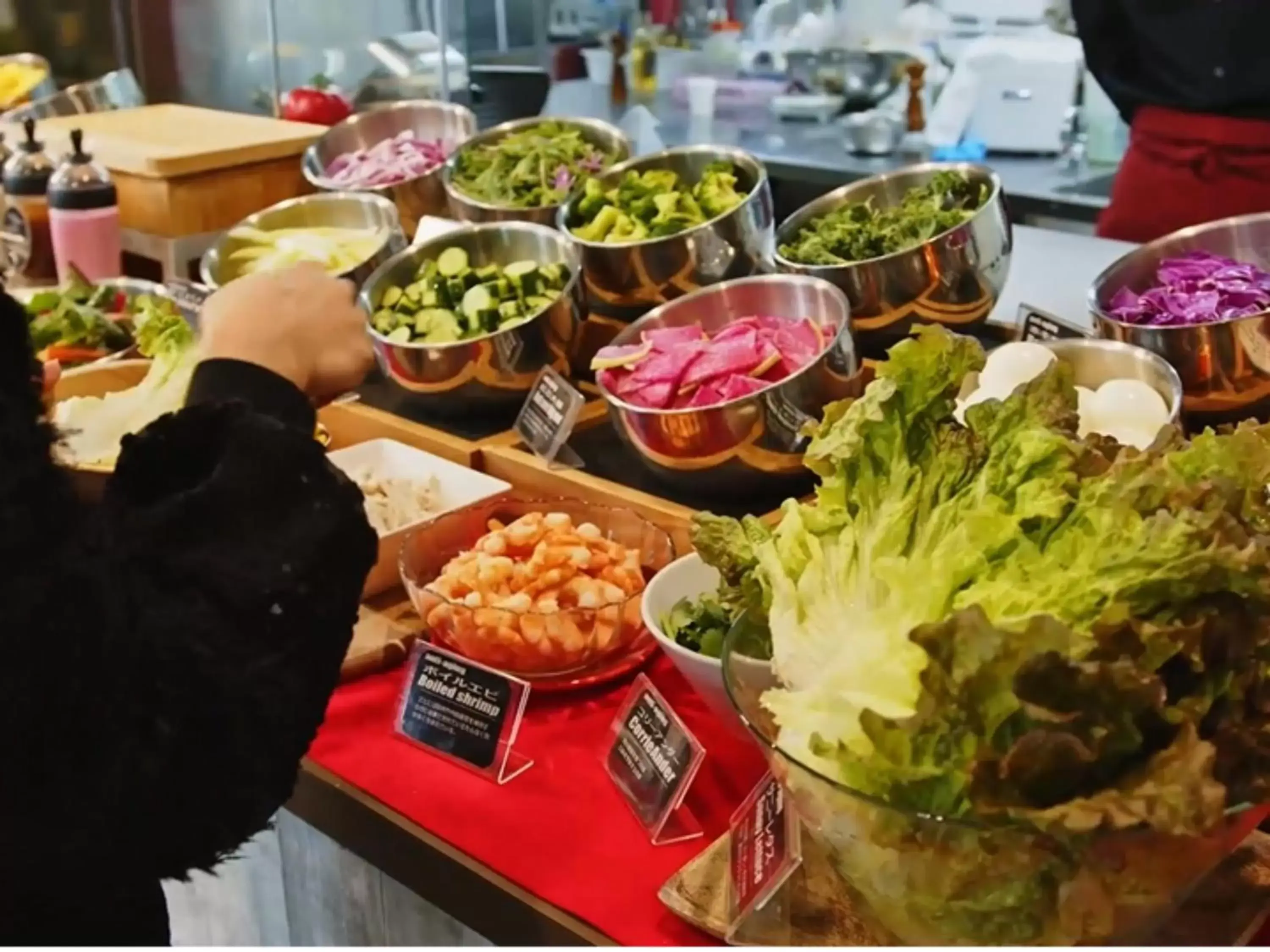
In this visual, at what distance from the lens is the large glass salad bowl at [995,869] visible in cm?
87

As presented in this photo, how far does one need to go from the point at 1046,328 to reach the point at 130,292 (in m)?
1.66

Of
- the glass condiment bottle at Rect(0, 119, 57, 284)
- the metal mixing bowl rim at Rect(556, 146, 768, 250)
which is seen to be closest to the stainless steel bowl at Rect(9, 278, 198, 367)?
the glass condiment bottle at Rect(0, 119, 57, 284)

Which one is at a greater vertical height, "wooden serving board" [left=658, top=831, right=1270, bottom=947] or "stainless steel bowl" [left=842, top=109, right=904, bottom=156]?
"wooden serving board" [left=658, top=831, right=1270, bottom=947]

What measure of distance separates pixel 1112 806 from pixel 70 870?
66 centimetres

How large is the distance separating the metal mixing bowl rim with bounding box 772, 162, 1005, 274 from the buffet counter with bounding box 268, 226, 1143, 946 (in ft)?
2.43

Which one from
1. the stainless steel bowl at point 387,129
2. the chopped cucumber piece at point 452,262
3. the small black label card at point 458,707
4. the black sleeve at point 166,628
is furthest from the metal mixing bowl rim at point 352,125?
the black sleeve at point 166,628

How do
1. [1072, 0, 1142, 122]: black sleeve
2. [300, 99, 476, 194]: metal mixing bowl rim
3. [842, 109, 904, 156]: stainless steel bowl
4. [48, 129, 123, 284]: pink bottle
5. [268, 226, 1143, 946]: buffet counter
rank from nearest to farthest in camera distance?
1. [268, 226, 1143, 946]: buffet counter
2. [48, 129, 123, 284]: pink bottle
3. [300, 99, 476, 194]: metal mixing bowl rim
4. [1072, 0, 1142, 122]: black sleeve
5. [842, 109, 904, 156]: stainless steel bowl

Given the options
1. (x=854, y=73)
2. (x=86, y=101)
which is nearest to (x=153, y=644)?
(x=86, y=101)

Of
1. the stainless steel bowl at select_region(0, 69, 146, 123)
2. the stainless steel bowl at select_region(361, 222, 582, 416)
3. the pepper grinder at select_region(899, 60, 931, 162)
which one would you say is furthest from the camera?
the pepper grinder at select_region(899, 60, 931, 162)

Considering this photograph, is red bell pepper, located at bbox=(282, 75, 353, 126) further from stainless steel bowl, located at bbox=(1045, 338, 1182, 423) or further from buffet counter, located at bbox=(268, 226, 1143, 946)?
buffet counter, located at bbox=(268, 226, 1143, 946)

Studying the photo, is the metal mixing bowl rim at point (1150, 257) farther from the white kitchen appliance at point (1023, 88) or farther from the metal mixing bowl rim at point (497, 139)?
the white kitchen appliance at point (1023, 88)

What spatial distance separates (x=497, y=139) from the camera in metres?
2.84

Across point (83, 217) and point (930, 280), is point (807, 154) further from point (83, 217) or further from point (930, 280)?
point (930, 280)

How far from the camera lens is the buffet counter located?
3.87 feet
